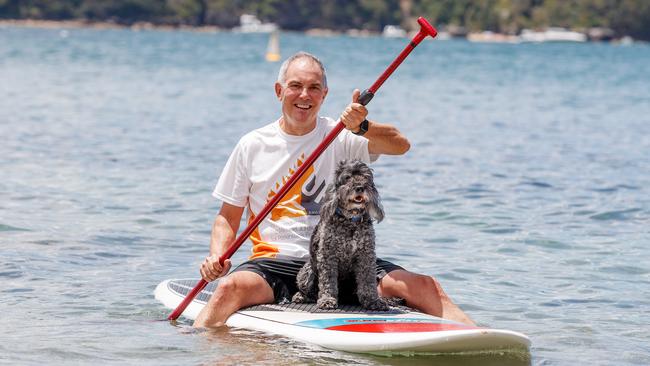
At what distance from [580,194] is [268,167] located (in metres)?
8.26

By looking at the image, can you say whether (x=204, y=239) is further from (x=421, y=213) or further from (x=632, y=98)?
(x=632, y=98)

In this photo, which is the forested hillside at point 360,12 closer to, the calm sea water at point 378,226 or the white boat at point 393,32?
the white boat at point 393,32

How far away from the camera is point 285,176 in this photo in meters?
7.00

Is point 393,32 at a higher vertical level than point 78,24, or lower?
higher

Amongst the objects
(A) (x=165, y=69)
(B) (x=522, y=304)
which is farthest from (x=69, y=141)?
(A) (x=165, y=69)

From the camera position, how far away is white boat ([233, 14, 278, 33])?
15262 cm

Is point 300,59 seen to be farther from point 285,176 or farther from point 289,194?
point 289,194

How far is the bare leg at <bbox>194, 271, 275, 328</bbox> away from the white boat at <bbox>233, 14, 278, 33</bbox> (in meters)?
147

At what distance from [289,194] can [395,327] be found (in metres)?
1.06

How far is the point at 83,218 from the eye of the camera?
11.8 metres

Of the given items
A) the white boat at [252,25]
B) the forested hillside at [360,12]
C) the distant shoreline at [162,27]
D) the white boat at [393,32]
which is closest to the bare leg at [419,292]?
the distant shoreline at [162,27]

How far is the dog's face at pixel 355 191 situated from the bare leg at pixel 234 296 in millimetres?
840

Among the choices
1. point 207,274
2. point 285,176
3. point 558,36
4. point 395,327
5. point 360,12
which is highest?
point 360,12

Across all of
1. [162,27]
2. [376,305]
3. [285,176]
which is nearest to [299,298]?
[376,305]
